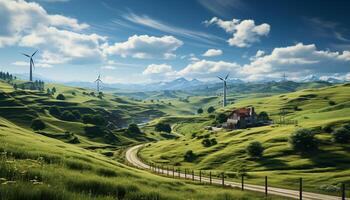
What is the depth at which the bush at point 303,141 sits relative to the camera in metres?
126

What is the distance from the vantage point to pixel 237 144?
152m

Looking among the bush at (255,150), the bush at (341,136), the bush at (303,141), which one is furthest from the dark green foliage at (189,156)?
the bush at (341,136)

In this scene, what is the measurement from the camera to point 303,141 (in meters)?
126

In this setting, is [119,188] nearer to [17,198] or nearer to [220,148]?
[17,198]

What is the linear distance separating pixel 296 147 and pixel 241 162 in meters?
22.3

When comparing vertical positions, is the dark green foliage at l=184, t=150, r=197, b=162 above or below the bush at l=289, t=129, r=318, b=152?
below

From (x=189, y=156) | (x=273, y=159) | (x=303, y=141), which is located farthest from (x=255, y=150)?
(x=189, y=156)

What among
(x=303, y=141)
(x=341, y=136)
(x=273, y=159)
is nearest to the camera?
(x=273, y=159)

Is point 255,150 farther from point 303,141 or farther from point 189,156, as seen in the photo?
point 189,156

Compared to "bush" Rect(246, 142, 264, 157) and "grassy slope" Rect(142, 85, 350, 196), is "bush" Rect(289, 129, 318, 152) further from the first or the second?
"bush" Rect(246, 142, 264, 157)

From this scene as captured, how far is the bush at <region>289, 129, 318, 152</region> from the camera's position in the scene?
125938 millimetres

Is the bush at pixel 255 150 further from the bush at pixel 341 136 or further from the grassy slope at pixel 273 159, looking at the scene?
the bush at pixel 341 136

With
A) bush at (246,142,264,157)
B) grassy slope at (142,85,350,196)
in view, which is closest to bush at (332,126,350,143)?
grassy slope at (142,85,350,196)

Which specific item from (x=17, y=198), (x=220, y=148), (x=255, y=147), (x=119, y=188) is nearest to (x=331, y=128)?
(x=255, y=147)
